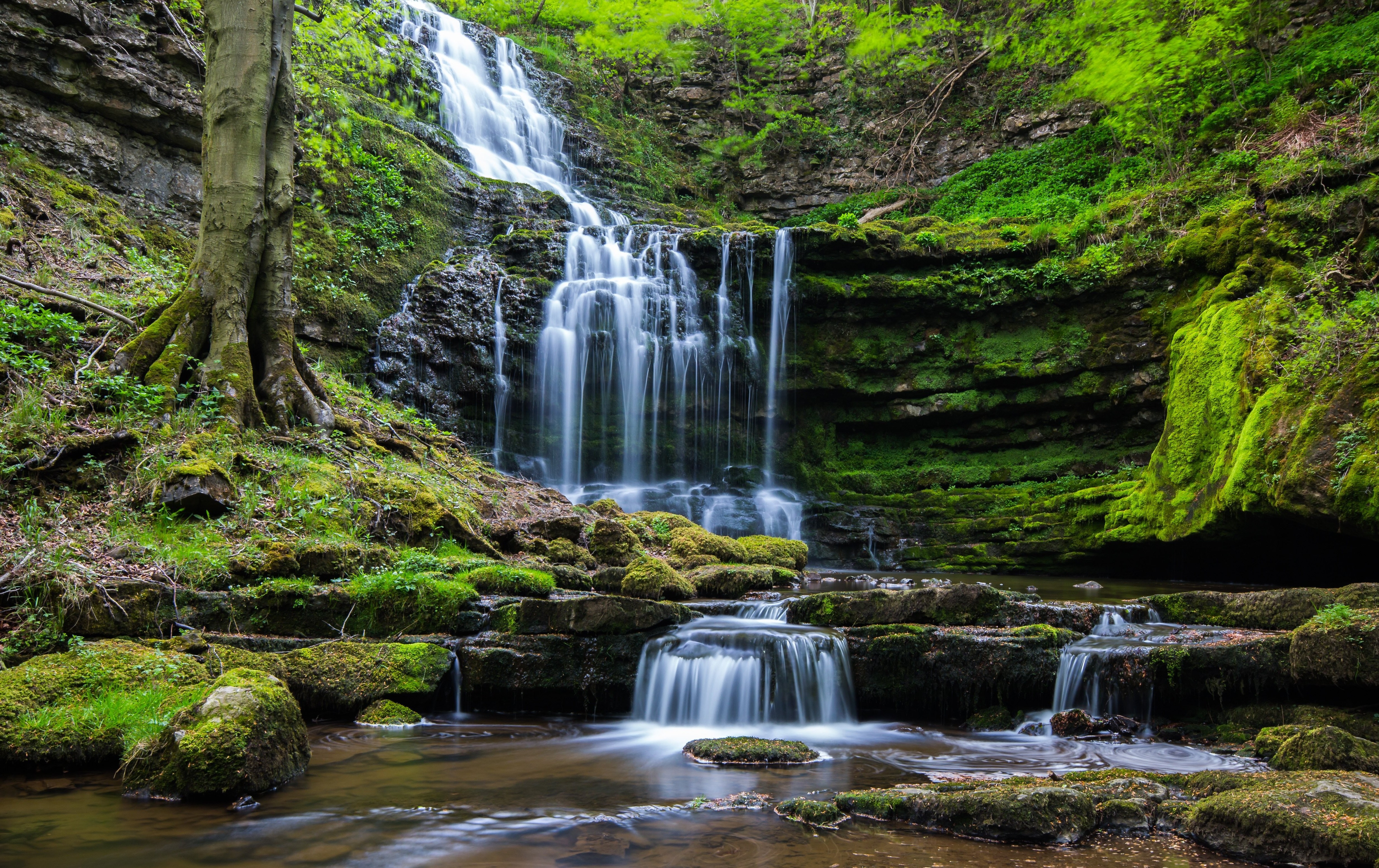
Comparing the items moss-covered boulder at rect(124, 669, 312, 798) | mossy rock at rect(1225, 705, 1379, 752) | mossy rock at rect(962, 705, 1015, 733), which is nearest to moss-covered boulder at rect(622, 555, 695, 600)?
mossy rock at rect(962, 705, 1015, 733)

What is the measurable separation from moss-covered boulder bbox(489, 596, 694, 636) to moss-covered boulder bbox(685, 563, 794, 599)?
7.97ft

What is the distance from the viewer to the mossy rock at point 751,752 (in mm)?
4809

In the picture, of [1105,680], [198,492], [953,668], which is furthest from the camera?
[198,492]

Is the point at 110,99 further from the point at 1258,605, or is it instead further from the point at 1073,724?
the point at 1258,605

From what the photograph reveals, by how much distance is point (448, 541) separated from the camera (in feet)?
26.0

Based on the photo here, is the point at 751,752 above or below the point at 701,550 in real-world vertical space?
below

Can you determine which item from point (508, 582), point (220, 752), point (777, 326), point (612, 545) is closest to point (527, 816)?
point (220, 752)

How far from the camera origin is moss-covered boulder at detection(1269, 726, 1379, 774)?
405cm

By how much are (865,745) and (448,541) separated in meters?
4.66

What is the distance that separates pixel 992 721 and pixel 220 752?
5104 mm

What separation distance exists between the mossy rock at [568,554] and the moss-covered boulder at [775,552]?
258 cm

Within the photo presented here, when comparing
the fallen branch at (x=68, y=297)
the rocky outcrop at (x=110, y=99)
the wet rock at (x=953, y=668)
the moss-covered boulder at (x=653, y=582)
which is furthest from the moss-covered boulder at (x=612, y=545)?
the rocky outcrop at (x=110, y=99)

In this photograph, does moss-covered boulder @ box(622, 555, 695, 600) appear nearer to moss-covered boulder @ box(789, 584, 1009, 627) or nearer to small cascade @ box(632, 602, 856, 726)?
small cascade @ box(632, 602, 856, 726)

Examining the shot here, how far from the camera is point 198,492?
6238 millimetres
